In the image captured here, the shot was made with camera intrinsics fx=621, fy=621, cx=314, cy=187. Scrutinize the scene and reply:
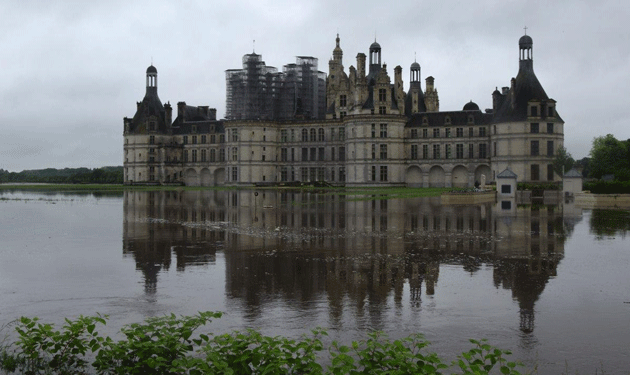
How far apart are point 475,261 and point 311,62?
3883 inches

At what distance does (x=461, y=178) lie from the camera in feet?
327

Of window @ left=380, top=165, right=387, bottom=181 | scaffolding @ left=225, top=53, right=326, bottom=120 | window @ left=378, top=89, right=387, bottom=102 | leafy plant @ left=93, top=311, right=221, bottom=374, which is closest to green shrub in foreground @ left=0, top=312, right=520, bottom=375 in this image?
leafy plant @ left=93, top=311, right=221, bottom=374

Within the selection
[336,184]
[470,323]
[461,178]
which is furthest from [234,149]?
[470,323]

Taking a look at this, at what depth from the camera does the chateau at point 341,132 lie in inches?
3553

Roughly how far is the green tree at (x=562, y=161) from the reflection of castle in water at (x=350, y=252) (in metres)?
52.0

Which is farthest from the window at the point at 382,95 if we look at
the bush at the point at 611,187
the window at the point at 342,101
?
the bush at the point at 611,187

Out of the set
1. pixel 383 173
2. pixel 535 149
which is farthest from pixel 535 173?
pixel 383 173

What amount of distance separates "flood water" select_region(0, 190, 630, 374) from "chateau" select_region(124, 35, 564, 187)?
62393 mm

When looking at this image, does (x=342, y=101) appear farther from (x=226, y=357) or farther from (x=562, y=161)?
(x=226, y=357)

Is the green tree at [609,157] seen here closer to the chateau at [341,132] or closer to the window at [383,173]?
the chateau at [341,132]

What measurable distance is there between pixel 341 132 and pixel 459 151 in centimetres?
2032

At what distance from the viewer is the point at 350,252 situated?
21453 millimetres

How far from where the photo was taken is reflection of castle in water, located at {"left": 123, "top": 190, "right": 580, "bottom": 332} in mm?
14859

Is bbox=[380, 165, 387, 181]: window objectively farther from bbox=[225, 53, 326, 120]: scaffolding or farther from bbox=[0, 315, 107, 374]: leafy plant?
bbox=[0, 315, 107, 374]: leafy plant
